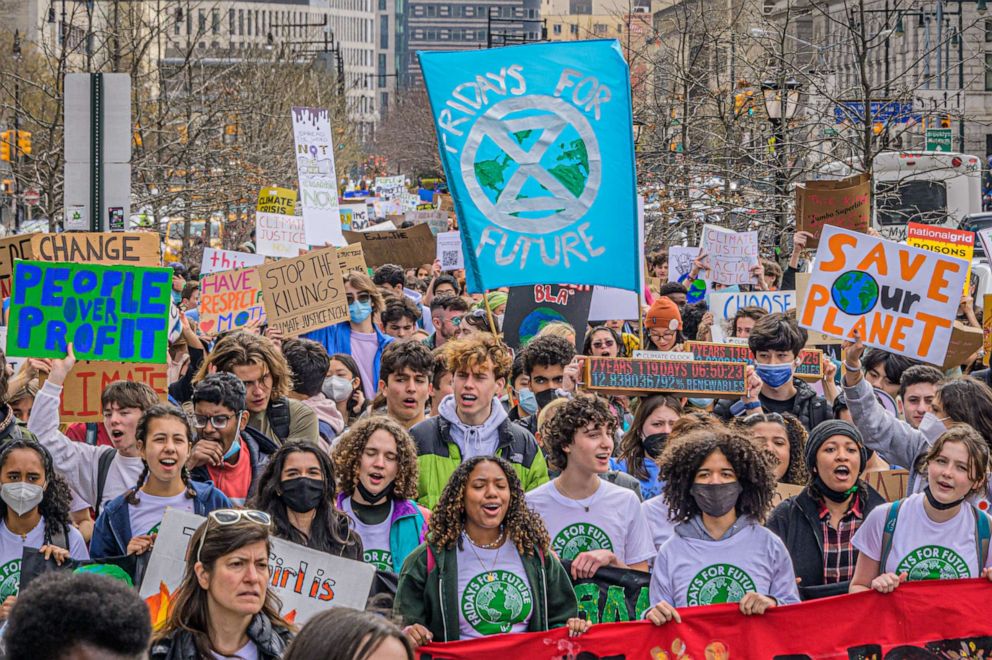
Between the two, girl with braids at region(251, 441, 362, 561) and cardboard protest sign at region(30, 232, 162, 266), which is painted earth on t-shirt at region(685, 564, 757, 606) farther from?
cardboard protest sign at region(30, 232, 162, 266)

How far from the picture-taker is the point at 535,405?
8.27 meters

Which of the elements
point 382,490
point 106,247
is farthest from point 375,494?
point 106,247

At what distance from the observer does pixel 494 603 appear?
552cm

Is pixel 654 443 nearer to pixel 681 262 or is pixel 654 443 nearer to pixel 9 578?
pixel 9 578

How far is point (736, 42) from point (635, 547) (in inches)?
635

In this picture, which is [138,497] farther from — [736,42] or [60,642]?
[736,42]

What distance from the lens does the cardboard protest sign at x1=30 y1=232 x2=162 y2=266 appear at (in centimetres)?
927

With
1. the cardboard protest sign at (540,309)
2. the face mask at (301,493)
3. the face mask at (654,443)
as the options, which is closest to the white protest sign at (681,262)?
the cardboard protest sign at (540,309)

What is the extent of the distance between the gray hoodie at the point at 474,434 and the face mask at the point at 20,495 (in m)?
1.92

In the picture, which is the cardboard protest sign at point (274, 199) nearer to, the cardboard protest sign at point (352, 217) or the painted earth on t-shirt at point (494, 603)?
the cardboard protest sign at point (352, 217)

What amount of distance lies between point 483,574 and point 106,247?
14.8 feet

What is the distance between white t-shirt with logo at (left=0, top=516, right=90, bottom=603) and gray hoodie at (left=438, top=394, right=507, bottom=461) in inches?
69.6

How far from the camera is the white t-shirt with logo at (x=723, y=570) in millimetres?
5816

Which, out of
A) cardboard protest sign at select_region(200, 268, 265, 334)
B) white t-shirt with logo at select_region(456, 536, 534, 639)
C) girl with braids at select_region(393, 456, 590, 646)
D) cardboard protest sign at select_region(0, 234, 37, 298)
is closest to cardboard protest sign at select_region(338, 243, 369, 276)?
cardboard protest sign at select_region(200, 268, 265, 334)
